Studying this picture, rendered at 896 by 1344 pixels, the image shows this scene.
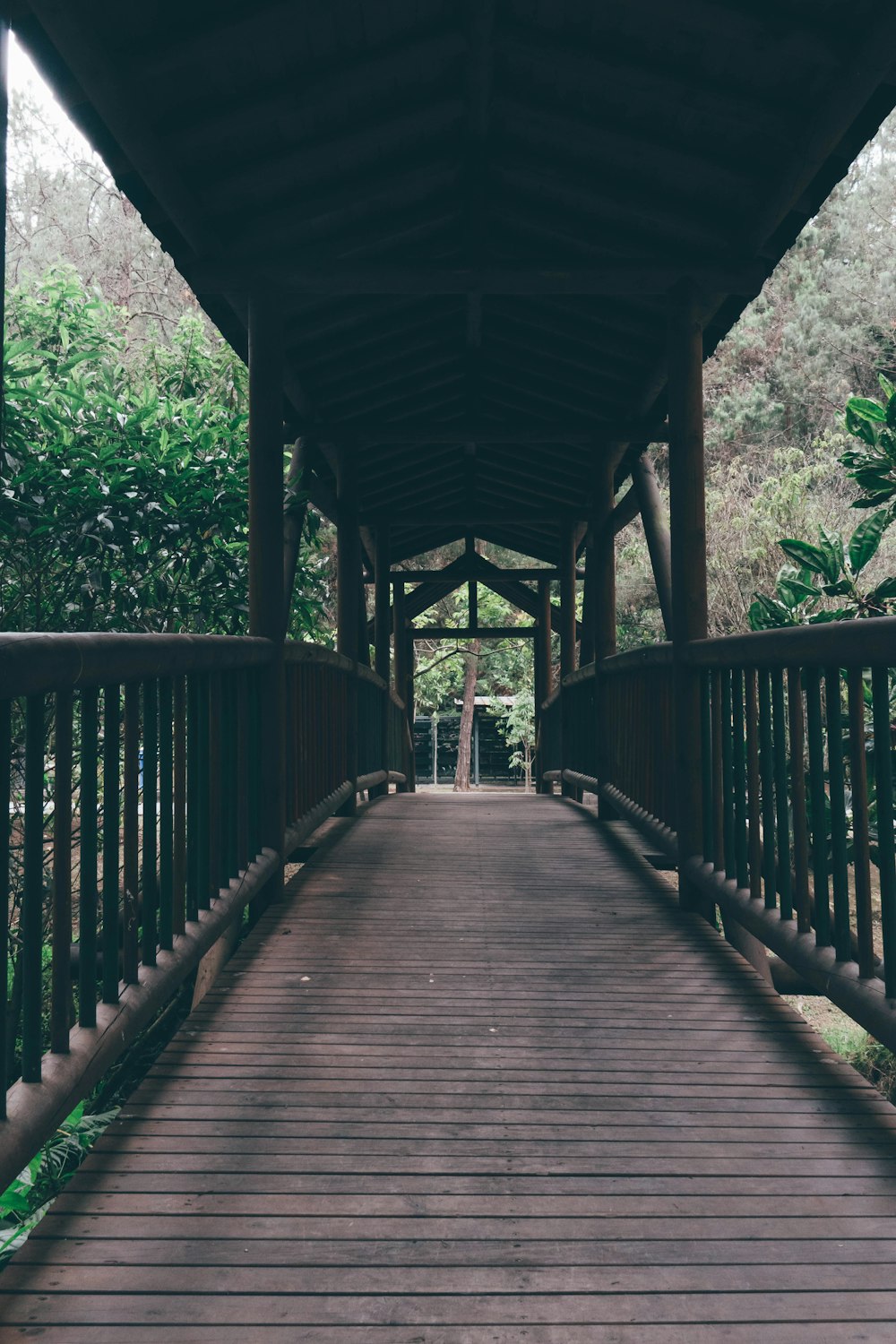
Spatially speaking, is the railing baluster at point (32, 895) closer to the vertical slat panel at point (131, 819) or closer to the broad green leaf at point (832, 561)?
the vertical slat panel at point (131, 819)

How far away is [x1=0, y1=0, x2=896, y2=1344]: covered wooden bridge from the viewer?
1644mm

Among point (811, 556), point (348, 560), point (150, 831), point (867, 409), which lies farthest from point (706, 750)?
point (348, 560)

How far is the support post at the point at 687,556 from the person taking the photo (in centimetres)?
380

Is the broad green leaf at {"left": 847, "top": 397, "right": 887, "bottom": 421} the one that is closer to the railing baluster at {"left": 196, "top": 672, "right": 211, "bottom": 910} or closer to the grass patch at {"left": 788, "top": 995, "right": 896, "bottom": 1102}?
the railing baluster at {"left": 196, "top": 672, "right": 211, "bottom": 910}

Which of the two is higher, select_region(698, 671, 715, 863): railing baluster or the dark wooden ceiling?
the dark wooden ceiling

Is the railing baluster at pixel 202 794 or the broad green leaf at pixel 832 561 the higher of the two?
the broad green leaf at pixel 832 561

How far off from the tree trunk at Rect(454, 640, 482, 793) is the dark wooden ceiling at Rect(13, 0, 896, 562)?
16.8 metres

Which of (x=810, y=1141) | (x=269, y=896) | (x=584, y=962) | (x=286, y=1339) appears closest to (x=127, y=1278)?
(x=286, y=1339)

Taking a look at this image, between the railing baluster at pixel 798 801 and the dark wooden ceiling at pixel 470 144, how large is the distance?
6.19ft

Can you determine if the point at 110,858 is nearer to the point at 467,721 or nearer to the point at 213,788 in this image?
the point at 213,788

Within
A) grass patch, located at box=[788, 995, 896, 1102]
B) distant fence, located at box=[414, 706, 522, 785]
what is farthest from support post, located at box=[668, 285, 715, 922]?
distant fence, located at box=[414, 706, 522, 785]

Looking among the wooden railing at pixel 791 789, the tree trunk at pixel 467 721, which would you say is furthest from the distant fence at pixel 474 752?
the wooden railing at pixel 791 789

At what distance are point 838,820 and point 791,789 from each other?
1.08 feet

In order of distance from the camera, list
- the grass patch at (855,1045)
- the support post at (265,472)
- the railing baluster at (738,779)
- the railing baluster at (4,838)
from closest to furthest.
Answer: the railing baluster at (4,838) < the railing baluster at (738,779) < the support post at (265,472) < the grass patch at (855,1045)
